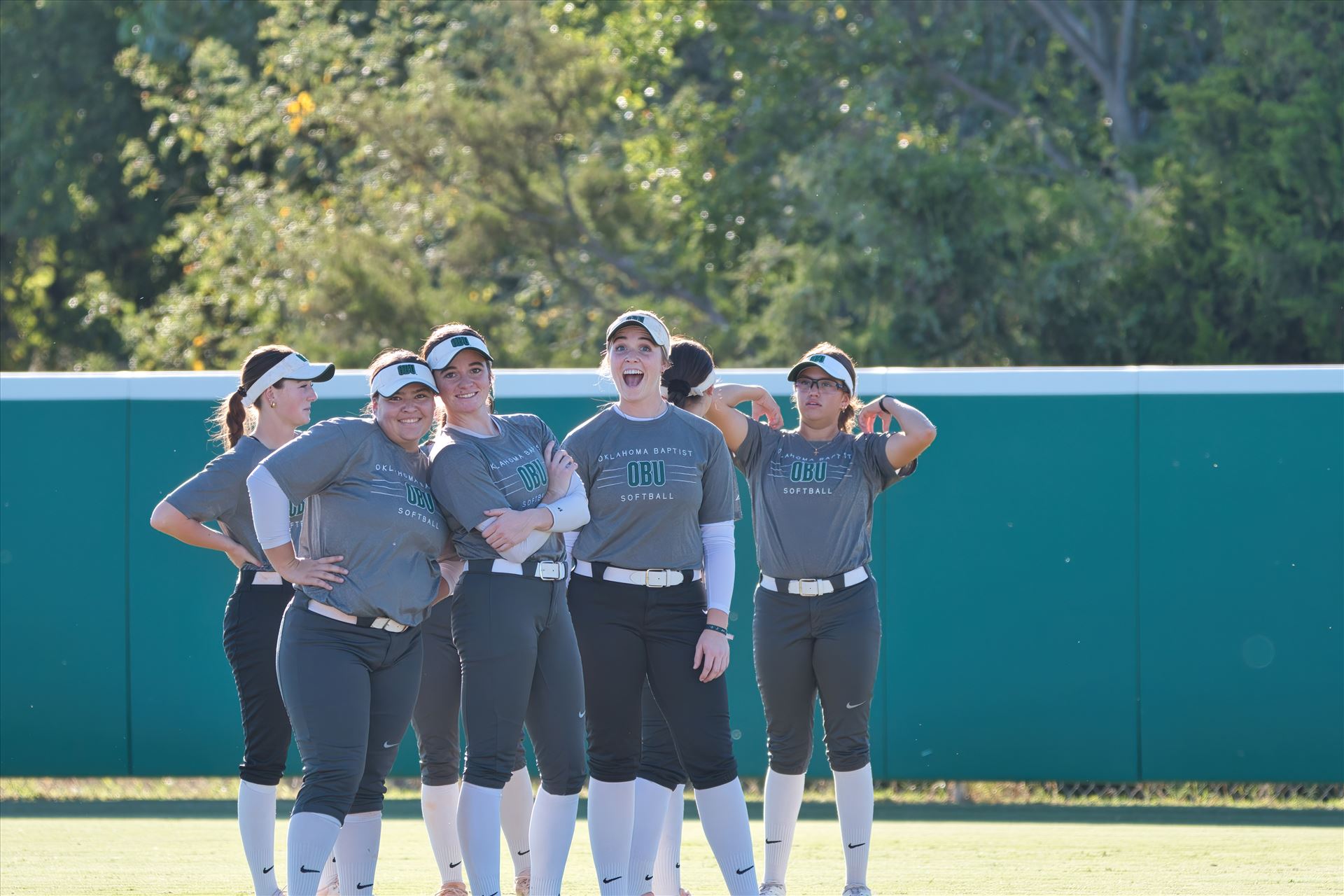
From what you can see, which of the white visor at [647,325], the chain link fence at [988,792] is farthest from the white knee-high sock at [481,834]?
the chain link fence at [988,792]

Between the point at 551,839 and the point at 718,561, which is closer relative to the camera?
the point at 551,839

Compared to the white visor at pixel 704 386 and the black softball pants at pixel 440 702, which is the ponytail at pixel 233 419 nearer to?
the black softball pants at pixel 440 702

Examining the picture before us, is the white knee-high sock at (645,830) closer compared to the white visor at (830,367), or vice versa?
the white knee-high sock at (645,830)

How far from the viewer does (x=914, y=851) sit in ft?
21.7

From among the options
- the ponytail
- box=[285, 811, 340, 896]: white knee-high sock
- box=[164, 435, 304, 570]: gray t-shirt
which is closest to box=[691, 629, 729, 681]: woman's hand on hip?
box=[285, 811, 340, 896]: white knee-high sock

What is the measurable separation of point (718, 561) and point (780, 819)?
A: 0.94m

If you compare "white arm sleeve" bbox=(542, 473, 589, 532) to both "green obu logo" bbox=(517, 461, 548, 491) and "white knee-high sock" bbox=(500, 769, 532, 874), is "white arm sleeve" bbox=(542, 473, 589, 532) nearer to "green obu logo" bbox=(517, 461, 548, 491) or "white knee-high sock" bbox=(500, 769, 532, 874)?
"green obu logo" bbox=(517, 461, 548, 491)

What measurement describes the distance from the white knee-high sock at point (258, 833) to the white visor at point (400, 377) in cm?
128

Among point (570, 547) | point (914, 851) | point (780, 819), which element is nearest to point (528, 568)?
point (570, 547)

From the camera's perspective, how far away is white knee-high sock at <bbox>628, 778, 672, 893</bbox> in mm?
4809

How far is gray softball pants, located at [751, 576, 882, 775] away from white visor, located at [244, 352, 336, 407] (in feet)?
4.97

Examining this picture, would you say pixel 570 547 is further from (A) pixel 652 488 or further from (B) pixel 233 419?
(B) pixel 233 419

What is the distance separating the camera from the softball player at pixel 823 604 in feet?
17.0

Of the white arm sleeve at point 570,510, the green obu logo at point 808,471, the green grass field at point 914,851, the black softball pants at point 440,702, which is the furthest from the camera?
the green grass field at point 914,851
